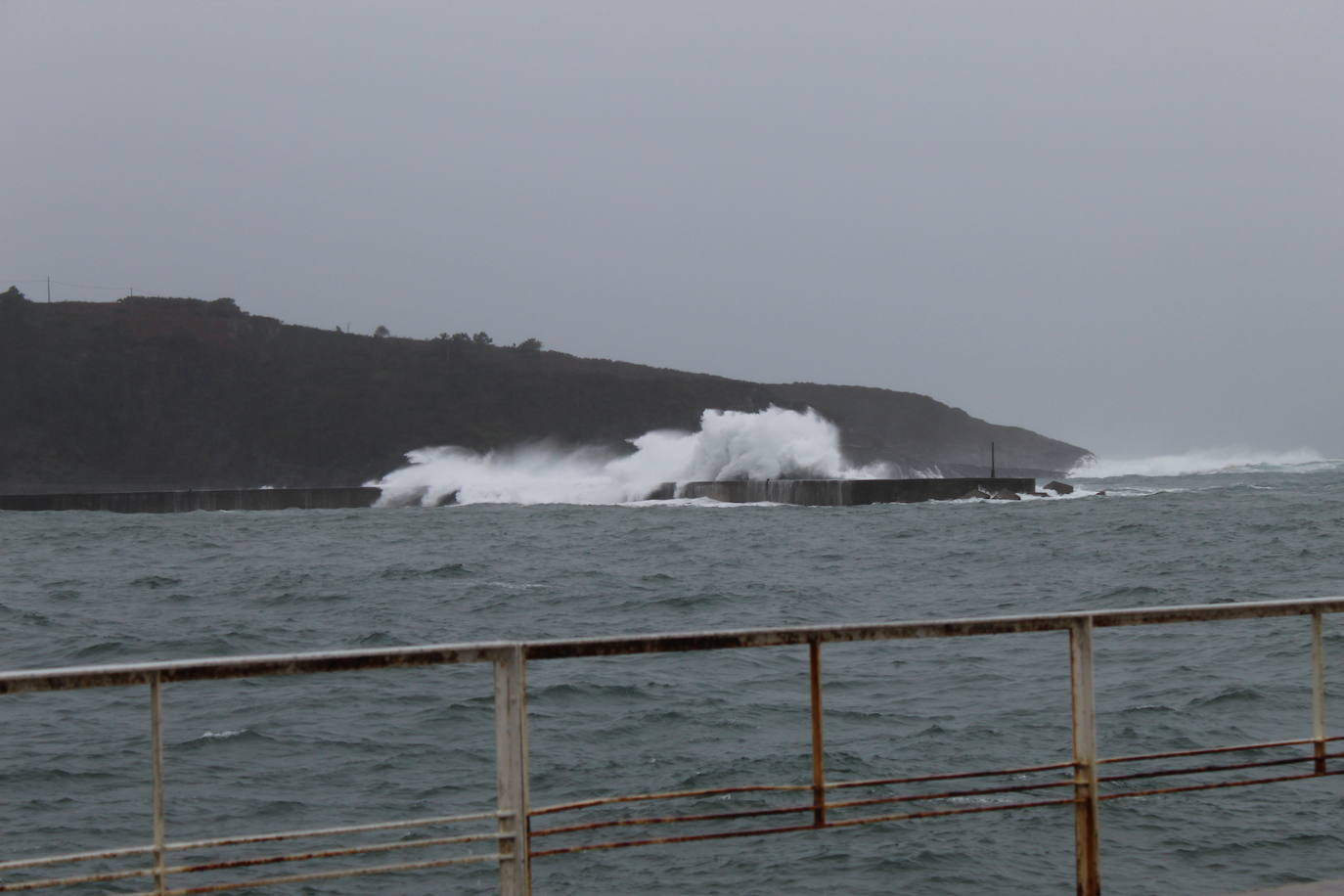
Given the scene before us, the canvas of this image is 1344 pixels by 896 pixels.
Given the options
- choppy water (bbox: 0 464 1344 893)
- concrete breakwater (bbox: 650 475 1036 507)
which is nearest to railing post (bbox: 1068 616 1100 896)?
choppy water (bbox: 0 464 1344 893)

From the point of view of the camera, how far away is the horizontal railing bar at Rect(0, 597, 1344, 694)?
2.75 meters

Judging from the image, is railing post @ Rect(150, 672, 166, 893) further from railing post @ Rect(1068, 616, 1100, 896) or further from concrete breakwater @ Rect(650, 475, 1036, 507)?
concrete breakwater @ Rect(650, 475, 1036, 507)

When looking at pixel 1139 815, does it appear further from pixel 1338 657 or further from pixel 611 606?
pixel 611 606

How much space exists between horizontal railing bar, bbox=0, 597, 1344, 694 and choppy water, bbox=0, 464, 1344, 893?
12.9 ft

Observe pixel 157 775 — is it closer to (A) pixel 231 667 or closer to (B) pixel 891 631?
(A) pixel 231 667

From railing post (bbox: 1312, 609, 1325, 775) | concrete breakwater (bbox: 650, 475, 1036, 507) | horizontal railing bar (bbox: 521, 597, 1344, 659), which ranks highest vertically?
horizontal railing bar (bbox: 521, 597, 1344, 659)

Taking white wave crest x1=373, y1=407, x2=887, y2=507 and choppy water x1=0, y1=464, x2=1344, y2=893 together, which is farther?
white wave crest x1=373, y1=407, x2=887, y2=507

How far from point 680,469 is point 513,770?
231 feet

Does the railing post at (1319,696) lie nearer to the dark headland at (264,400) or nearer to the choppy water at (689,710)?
the choppy water at (689,710)

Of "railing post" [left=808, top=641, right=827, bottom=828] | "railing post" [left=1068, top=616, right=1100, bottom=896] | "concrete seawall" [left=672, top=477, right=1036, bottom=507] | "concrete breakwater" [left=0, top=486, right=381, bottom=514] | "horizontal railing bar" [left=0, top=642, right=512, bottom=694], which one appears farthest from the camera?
"concrete breakwater" [left=0, top=486, right=381, bottom=514]

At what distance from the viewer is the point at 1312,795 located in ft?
28.3

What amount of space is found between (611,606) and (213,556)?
14.3 metres

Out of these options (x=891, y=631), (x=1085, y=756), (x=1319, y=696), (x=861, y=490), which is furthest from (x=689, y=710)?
(x=861, y=490)

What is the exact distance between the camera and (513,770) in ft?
10.2
